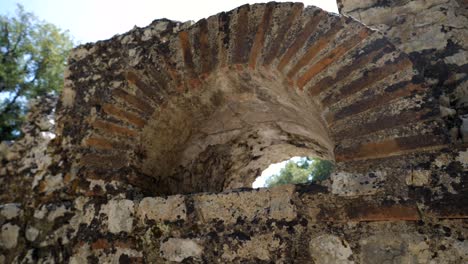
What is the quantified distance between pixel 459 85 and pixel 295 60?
815 mm

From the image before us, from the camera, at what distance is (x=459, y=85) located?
1883 millimetres

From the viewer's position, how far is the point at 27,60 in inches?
441

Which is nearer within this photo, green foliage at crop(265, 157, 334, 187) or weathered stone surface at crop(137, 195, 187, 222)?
weathered stone surface at crop(137, 195, 187, 222)

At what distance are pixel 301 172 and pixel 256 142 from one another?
15410 millimetres

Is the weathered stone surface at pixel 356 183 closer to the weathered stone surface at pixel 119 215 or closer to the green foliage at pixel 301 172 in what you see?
the weathered stone surface at pixel 119 215

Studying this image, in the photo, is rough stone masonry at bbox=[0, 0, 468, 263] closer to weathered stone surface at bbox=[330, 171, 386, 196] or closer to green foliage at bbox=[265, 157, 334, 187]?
weathered stone surface at bbox=[330, 171, 386, 196]

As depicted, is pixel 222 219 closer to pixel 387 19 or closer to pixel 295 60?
pixel 295 60

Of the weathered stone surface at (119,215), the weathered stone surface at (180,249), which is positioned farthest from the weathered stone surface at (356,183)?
the weathered stone surface at (119,215)

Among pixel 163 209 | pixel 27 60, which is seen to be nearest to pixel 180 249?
pixel 163 209

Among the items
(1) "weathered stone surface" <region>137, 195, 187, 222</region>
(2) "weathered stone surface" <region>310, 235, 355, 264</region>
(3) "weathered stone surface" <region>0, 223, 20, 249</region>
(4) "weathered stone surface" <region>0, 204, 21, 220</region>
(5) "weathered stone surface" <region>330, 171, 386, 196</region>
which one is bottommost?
(3) "weathered stone surface" <region>0, 223, 20, 249</region>

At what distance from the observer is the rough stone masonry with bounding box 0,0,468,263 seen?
1.53 meters

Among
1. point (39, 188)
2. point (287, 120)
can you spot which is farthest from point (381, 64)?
point (39, 188)

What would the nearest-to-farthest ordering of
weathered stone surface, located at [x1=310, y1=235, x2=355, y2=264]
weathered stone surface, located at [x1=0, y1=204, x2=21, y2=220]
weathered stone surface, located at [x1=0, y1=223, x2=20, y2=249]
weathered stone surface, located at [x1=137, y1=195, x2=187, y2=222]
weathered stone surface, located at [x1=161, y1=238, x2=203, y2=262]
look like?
weathered stone surface, located at [x1=310, y1=235, x2=355, y2=264], weathered stone surface, located at [x1=161, y1=238, x2=203, y2=262], weathered stone surface, located at [x1=137, y1=195, x2=187, y2=222], weathered stone surface, located at [x1=0, y1=223, x2=20, y2=249], weathered stone surface, located at [x1=0, y1=204, x2=21, y2=220]

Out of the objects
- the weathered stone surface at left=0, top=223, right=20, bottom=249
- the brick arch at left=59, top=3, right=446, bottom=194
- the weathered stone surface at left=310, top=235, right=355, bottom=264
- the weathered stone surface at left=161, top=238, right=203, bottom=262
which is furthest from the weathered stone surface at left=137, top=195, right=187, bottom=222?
the weathered stone surface at left=0, top=223, right=20, bottom=249
